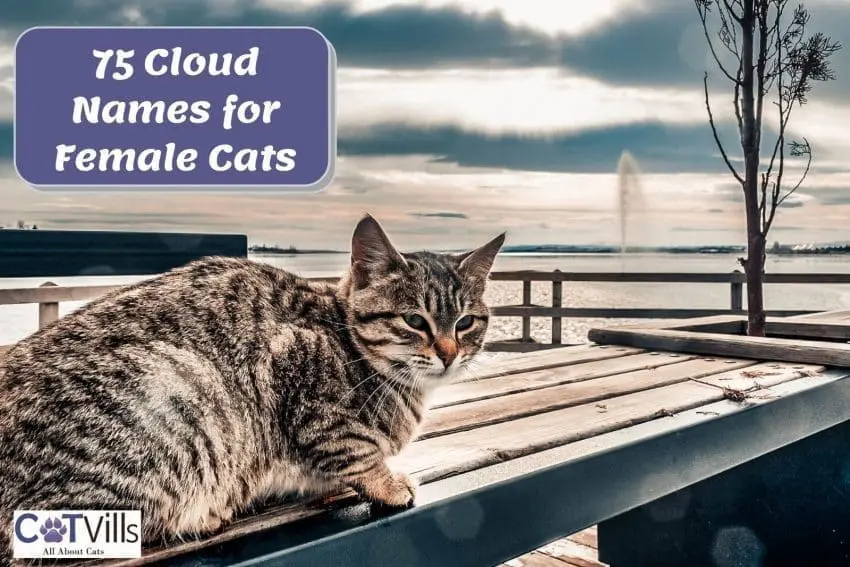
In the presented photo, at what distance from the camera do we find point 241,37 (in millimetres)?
2648

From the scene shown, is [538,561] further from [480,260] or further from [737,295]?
[737,295]

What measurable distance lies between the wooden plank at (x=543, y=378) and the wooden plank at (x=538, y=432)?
0.23m

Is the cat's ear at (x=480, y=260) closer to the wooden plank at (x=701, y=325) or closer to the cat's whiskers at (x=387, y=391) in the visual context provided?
the cat's whiskers at (x=387, y=391)

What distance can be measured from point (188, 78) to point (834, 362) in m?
2.59

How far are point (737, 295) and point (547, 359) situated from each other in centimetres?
472

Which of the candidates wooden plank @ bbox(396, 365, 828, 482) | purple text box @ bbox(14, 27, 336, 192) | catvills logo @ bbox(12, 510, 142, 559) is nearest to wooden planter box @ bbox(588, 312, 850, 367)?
wooden plank @ bbox(396, 365, 828, 482)

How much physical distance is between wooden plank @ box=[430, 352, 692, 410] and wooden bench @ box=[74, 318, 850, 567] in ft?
0.03

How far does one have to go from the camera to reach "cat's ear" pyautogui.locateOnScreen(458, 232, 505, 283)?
1.77 metres

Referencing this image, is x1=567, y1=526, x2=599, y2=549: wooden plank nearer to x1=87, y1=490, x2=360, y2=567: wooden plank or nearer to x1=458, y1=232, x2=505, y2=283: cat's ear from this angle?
x1=458, y1=232, x2=505, y2=283: cat's ear

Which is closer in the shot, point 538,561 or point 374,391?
point 374,391

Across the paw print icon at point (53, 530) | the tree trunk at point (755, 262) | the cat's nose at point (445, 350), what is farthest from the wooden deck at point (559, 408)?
the tree trunk at point (755, 262)

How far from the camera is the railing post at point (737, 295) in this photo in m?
6.92

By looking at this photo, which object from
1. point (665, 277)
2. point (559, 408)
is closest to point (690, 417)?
point (559, 408)

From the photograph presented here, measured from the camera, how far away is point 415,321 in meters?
1.58
